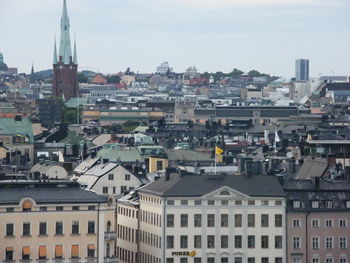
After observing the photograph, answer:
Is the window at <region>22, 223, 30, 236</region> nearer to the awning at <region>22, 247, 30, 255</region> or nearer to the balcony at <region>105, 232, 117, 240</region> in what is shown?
the awning at <region>22, 247, 30, 255</region>

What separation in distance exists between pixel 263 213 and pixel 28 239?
10984mm

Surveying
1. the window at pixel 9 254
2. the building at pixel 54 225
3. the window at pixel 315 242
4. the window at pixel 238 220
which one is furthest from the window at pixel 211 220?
the window at pixel 9 254

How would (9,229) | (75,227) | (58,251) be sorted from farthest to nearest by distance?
1. (75,227)
2. (58,251)
3. (9,229)

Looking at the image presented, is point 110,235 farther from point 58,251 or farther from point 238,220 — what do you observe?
point 238,220

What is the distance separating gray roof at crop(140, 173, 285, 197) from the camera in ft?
282

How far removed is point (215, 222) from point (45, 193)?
7.96 m

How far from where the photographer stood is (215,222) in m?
85.7

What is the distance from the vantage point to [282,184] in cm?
8775

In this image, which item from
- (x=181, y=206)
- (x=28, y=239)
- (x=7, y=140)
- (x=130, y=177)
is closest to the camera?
(x=28, y=239)

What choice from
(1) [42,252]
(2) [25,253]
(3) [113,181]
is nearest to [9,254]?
(2) [25,253]

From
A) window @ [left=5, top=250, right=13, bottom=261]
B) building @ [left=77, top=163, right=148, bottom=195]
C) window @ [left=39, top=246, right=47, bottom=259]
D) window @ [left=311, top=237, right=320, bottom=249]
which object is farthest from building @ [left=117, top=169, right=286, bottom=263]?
building @ [left=77, top=163, right=148, bottom=195]

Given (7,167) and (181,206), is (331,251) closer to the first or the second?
(181,206)

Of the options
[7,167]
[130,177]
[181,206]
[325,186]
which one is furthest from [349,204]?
[7,167]

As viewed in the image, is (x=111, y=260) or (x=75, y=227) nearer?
(x=75, y=227)
